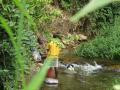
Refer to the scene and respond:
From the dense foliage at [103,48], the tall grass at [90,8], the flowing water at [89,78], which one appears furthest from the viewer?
the dense foliage at [103,48]

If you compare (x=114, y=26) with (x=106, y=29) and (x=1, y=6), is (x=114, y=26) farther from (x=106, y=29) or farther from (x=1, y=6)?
(x=1, y=6)

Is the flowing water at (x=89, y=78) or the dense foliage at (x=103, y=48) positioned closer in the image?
the flowing water at (x=89, y=78)

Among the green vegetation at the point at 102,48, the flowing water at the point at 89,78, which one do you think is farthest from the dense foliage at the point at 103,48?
the flowing water at the point at 89,78

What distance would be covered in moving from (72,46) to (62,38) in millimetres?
622

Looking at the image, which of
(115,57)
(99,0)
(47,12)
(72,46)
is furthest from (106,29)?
(99,0)

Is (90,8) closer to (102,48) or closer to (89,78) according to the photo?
(89,78)

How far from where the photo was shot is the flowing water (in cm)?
1080

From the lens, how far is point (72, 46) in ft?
56.9

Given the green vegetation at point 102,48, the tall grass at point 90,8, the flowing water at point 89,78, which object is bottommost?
the flowing water at point 89,78

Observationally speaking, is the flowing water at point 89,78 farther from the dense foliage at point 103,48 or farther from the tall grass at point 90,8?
the tall grass at point 90,8

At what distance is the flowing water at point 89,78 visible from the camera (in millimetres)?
10805

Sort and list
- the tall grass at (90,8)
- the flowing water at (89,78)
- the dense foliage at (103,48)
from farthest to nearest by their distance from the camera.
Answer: the dense foliage at (103,48) → the flowing water at (89,78) → the tall grass at (90,8)

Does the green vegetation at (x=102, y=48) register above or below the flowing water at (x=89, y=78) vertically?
above

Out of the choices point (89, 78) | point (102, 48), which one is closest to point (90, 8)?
point (89, 78)
